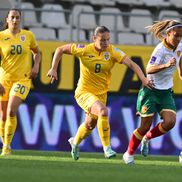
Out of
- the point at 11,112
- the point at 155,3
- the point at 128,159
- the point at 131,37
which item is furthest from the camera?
the point at 155,3

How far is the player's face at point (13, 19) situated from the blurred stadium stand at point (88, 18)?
9.72 feet

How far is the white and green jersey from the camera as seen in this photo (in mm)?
12023

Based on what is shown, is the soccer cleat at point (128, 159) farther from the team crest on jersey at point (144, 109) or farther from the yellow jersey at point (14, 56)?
the yellow jersey at point (14, 56)

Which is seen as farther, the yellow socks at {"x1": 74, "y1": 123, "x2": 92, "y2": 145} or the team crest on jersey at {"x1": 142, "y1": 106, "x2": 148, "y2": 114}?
the yellow socks at {"x1": 74, "y1": 123, "x2": 92, "y2": 145}

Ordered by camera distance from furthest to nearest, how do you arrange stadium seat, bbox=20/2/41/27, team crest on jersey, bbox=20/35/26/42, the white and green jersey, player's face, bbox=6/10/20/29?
stadium seat, bbox=20/2/41/27
team crest on jersey, bbox=20/35/26/42
player's face, bbox=6/10/20/29
the white and green jersey

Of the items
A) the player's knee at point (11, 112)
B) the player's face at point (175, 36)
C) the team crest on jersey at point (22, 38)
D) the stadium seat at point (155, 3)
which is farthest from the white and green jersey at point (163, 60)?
the stadium seat at point (155, 3)

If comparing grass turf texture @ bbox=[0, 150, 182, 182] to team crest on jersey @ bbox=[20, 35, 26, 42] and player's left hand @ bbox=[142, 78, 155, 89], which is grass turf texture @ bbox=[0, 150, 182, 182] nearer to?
player's left hand @ bbox=[142, 78, 155, 89]

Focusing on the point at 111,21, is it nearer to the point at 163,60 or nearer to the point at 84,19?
the point at 84,19

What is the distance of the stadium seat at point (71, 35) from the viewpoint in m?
17.2

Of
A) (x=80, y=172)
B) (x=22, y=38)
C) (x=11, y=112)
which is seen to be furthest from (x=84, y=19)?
(x=80, y=172)

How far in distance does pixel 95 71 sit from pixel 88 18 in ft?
20.8

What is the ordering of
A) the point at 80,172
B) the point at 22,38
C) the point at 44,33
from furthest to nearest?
the point at 44,33
the point at 22,38
the point at 80,172

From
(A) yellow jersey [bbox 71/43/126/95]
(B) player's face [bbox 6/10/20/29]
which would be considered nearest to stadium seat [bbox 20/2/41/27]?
(B) player's face [bbox 6/10/20/29]

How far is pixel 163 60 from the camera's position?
39.7ft
